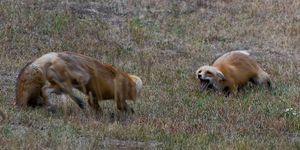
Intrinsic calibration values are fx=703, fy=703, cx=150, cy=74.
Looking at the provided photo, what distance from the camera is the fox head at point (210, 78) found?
13156 mm

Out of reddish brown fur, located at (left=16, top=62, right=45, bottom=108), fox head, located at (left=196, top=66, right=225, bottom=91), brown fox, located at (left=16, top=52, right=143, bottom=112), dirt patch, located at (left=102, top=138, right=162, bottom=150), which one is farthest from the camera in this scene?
fox head, located at (left=196, top=66, right=225, bottom=91)

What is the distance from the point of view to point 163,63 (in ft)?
51.8

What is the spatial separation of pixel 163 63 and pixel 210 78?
276 cm

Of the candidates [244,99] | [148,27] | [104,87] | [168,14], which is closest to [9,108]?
[104,87]

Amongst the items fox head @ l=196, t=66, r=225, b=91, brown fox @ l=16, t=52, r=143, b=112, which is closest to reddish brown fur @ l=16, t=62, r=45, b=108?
brown fox @ l=16, t=52, r=143, b=112

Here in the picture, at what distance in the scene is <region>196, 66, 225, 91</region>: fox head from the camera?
13156mm

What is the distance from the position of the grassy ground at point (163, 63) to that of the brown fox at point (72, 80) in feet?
1.01

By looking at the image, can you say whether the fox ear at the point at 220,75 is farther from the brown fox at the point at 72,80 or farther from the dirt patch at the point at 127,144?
the dirt patch at the point at 127,144

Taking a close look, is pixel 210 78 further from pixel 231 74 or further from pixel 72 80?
pixel 72 80

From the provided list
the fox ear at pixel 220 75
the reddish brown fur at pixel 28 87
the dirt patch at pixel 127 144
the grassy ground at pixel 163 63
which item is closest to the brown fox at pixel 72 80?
the reddish brown fur at pixel 28 87

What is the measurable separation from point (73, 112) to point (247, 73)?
5.00m

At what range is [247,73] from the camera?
45.6 feet

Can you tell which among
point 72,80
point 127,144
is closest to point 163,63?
point 72,80

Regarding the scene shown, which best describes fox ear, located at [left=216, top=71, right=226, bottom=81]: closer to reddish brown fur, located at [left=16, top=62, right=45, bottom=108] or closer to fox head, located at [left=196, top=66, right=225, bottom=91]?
fox head, located at [left=196, top=66, right=225, bottom=91]
